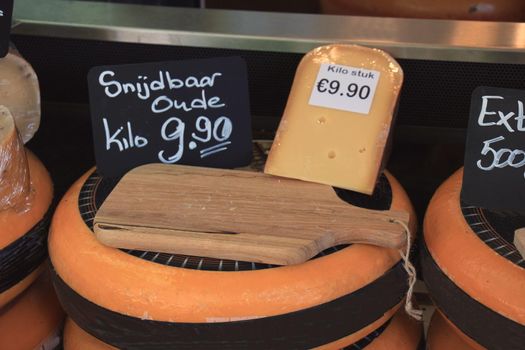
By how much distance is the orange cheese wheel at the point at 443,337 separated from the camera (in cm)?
116

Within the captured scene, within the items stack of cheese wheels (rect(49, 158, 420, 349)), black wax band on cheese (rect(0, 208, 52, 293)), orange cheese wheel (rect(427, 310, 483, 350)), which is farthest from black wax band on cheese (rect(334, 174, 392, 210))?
black wax band on cheese (rect(0, 208, 52, 293))

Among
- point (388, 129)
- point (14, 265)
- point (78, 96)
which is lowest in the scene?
point (14, 265)

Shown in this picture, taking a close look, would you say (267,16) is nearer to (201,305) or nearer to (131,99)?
(131,99)

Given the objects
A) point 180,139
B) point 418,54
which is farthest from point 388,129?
point 180,139

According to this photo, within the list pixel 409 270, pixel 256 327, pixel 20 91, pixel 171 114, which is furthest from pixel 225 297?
pixel 20 91

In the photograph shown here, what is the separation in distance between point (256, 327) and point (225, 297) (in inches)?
2.7

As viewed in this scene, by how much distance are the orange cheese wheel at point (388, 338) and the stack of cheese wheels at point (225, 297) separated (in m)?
0.10

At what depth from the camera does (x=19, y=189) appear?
1148mm

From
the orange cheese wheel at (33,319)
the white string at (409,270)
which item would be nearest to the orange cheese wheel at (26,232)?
the orange cheese wheel at (33,319)

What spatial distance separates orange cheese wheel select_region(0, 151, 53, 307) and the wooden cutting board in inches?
6.4

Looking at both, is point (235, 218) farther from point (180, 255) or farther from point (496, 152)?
point (496, 152)

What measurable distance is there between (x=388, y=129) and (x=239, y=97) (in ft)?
1.03

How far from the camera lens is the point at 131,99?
4.05ft

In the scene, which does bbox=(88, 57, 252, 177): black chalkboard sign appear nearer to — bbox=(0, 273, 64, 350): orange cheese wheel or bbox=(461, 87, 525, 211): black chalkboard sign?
bbox=(0, 273, 64, 350): orange cheese wheel
